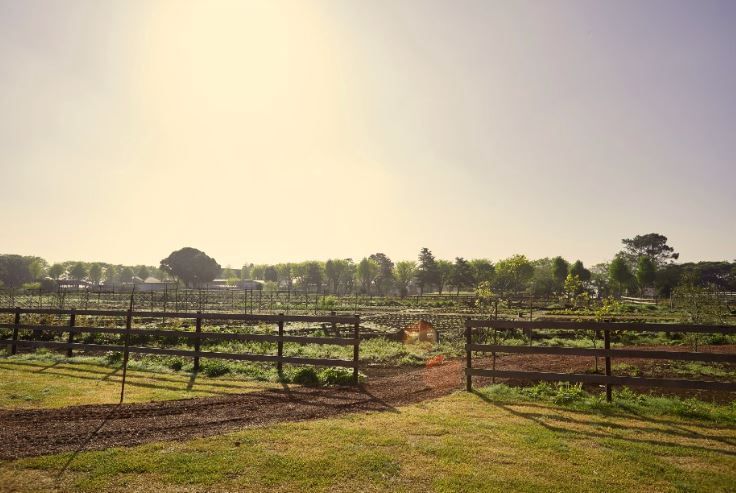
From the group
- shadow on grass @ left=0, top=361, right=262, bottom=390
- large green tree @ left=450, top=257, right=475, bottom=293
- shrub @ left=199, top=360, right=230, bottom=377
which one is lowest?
shadow on grass @ left=0, top=361, right=262, bottom=390

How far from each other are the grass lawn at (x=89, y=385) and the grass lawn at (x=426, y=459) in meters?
4.17

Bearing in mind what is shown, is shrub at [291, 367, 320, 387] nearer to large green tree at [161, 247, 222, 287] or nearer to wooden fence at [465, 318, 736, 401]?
wooden fence at [465, 318, 736, 401]

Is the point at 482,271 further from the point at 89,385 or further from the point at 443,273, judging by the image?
the point at 89,385

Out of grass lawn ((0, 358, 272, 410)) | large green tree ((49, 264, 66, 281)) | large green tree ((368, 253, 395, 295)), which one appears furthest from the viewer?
large green tree ((49, 264, 66, 281))

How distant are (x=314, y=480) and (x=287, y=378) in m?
7.49

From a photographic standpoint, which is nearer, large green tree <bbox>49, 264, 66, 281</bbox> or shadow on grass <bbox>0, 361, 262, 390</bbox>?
shadow on grass <bbox>0, 361, 262, 390</bbox>

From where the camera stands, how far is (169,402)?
10.1m

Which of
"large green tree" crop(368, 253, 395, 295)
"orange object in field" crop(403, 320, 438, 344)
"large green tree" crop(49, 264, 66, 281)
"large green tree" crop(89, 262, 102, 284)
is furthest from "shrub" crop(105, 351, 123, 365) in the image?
"large green tree" crop(89, 262, 102, 284)

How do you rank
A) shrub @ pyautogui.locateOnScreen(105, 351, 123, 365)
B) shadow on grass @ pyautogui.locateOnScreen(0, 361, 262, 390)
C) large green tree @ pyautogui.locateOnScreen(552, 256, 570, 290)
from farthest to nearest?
large green tree @ pyautogui.locateOnScreen(552, 256, 570, 290), shrub @ pyautogui.locateOnScreen(105, 351, 123, 365), shadow on grass @ pyautogui.locateOnScreen(0, 361, 262, 390)

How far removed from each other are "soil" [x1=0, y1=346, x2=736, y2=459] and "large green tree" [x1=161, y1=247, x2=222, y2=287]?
5855 inches

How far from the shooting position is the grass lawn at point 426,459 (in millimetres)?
5684

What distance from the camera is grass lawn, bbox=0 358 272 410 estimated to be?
33.8 feet

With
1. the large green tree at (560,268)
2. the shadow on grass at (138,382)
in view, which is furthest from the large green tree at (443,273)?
the shadow on grass at (138,382)

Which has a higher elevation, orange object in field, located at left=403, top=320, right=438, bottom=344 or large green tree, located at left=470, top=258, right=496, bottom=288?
large green tree, located at left=470, top=258, right=496, bottom=288
